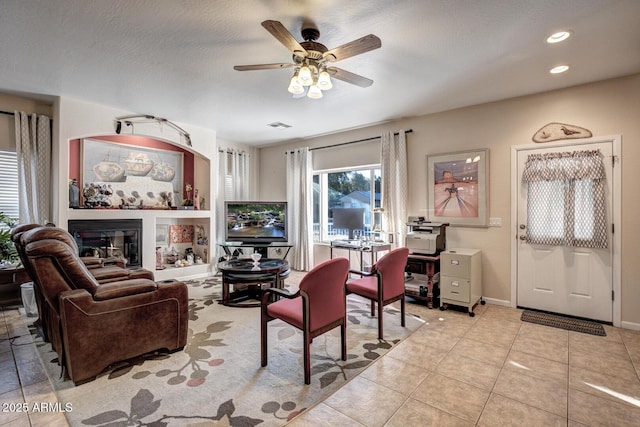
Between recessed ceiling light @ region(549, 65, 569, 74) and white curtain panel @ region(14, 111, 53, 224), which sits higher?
recessed ceiling light @ region(549, 65, 569, 74)

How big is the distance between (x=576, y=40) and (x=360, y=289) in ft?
9.44

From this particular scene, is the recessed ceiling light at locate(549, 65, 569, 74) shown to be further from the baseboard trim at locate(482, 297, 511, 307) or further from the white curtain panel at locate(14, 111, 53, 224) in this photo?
the white curtain panel at locate(14, 111, 53, 224)

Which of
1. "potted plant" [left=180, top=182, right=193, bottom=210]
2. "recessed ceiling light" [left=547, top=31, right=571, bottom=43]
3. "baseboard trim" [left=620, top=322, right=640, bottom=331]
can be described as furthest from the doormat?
"potted plant" [left=180, top=182, right=193, bottom=210]

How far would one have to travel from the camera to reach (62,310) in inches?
82.3

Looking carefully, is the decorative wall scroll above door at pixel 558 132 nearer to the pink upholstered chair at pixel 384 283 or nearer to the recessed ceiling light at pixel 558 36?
the recessed ceiling light at pixel 558 36

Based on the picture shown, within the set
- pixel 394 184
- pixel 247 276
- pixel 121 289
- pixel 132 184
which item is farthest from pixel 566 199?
pixel 132 184

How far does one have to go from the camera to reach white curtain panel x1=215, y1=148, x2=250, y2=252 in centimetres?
603

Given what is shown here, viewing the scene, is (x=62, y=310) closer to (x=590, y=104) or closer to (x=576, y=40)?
(x=576, y=40)

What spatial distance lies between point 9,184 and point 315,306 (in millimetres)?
4502

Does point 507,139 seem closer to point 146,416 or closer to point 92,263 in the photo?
point 146,416

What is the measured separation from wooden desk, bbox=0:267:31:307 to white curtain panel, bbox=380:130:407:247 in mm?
4887

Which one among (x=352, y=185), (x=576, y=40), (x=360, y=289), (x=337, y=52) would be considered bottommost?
(x=360, y=289)

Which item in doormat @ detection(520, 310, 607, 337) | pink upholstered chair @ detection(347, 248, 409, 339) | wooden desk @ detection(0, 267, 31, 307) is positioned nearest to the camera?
pink upholstered chair @ detection(347, 248, 409, 339)

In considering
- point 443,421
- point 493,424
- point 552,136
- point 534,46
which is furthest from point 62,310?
point 552,136
